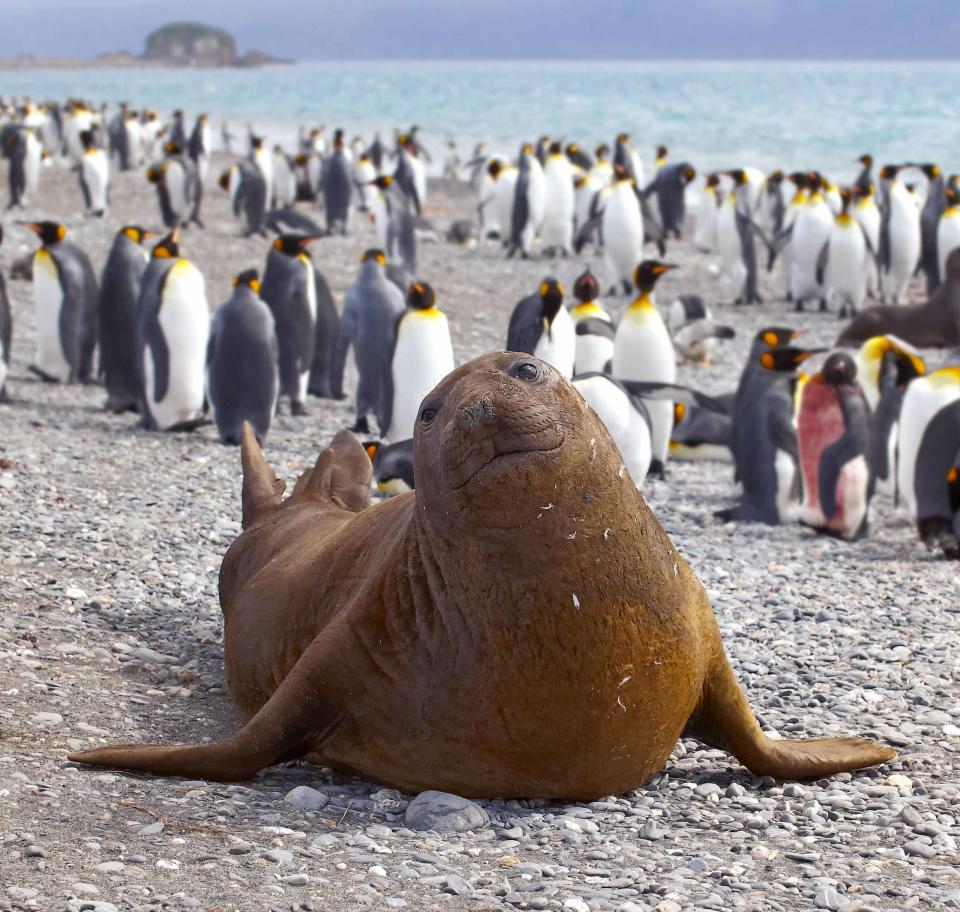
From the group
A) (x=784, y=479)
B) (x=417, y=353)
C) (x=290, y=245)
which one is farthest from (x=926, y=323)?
(x=417, y=353)

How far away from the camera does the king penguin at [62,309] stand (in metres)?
11.4

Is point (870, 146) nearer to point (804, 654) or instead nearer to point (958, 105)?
point (958, 105)

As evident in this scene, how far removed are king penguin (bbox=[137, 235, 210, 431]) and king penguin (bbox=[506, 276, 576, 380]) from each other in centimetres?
220

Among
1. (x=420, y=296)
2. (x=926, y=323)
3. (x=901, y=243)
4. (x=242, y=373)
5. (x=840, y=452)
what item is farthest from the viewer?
(x=901, y=243)

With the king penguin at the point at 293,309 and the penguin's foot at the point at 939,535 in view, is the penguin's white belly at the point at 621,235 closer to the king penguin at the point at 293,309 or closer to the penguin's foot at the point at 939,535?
the king penguin at the point at 293,309

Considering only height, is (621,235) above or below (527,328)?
above

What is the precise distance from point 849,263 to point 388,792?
15343mm

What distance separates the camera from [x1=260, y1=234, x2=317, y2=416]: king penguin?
10.9 metres

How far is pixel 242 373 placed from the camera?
952cm

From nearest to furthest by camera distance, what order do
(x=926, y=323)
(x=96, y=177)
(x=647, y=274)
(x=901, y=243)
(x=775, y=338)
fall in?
(x=775, y=338)
(x=647, y=274)
(x=926, y=323)
(x=901, y=243)
(x=96, y=177)

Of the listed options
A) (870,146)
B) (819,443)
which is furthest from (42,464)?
(870,146)

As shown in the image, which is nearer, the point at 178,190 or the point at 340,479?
the point at 340,479

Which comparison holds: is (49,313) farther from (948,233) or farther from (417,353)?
(948,233)

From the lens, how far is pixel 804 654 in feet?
17.3
